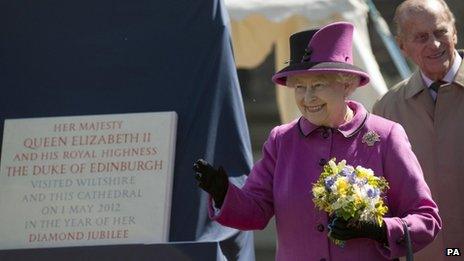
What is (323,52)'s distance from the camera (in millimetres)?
3723

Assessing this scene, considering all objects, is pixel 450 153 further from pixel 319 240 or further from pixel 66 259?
pixel 66 259

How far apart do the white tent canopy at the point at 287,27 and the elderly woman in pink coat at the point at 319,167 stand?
6.49 feet

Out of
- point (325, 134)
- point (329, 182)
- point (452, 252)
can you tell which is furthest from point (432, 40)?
point (329, 182)

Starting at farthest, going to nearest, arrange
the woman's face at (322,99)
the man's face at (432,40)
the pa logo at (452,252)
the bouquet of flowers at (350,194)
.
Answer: the man's face at (432,40) < the pa logo at (452,252) < the woman's face at (322,99) < the bouquet of flowers at (350,194)

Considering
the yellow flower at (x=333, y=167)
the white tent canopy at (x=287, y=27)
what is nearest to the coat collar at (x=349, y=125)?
the yellow flower at (x=333, y=167)

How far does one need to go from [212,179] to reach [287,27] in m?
2.68

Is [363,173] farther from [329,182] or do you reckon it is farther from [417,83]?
[417,83]

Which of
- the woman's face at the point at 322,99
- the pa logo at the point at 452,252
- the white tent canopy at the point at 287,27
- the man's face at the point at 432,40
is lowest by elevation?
the pa logo at the point at 452,252

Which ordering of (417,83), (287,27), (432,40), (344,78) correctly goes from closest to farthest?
(344,78) → (432,40) → (417,83) → (287,27)

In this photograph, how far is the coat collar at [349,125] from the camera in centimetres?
368

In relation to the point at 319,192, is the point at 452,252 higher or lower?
lower

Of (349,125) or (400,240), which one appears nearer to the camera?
(400,240)

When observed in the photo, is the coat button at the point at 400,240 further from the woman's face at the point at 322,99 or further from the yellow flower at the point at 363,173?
the woman's face at the point at 322,99

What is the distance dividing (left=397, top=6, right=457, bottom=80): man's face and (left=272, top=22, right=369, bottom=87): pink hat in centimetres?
77
